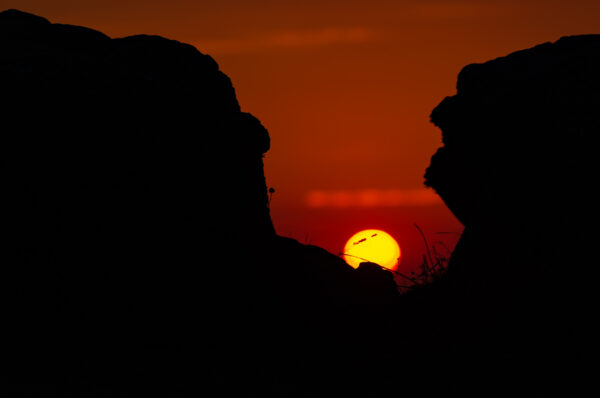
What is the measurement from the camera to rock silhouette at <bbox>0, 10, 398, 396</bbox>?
4242 millimetres

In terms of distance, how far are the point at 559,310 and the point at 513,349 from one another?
0.38 m

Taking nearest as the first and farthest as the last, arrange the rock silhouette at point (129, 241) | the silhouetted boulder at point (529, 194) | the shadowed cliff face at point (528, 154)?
1. the rock silhouette at point (129, 241)
2. the silhouetted boulder at point (529, 194)
3. the shadowed cliff face at point (528, 154)

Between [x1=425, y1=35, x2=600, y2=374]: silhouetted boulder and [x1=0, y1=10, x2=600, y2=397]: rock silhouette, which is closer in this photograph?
[x1=0, y1=10, x2=600, y2=397]: rock silhouette

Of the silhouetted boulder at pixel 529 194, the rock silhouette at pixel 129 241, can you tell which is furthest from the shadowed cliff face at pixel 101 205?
the silhouetted boulder at pixel 529 194

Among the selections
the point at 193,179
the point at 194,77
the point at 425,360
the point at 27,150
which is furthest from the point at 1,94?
the point at 425,360

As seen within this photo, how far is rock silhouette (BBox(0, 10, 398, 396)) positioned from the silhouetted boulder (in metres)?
1.09

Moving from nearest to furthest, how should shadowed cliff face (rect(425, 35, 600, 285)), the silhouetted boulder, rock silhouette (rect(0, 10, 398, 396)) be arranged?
1. rock silhouette (rect(0, 10, 398, 396))
2. the silhouetted boulder
3. shadowed cliff face (rect(425, 35, 600, 285))

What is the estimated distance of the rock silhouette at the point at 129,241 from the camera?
424 cm

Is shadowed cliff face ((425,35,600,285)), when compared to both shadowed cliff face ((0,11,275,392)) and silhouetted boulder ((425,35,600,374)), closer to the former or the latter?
silhouetted boulder ((425,35,600,374))

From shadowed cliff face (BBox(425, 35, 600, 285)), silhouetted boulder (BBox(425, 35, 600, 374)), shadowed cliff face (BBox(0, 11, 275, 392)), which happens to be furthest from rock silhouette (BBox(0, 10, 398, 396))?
shadowed cliff face (BBox(425, 35, 600, 285))

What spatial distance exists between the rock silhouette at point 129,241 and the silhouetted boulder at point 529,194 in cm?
109

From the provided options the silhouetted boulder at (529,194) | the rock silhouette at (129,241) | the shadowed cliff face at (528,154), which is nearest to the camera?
the rock silhouette at (129,241)

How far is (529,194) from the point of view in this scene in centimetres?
496

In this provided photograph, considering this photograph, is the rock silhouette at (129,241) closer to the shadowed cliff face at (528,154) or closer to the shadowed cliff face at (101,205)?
the shadowed cliff face at (101,205)
